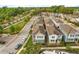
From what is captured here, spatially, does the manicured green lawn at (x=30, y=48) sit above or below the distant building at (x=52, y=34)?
below

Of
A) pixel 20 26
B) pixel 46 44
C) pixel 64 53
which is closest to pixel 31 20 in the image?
pixel 20 26

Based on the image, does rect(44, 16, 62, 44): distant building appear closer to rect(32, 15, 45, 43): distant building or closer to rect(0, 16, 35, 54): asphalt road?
rect(32, 15, 45, 43): distant building

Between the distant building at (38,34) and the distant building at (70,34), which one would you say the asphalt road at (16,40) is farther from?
the distant building at (70,34)

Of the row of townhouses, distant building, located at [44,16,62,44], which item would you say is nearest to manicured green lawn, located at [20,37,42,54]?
the row of townhouses

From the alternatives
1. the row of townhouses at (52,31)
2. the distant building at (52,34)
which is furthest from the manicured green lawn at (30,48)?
the distant building at (52,34)
